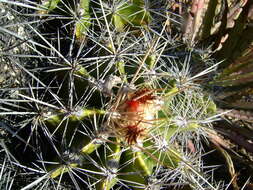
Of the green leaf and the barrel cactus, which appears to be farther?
the green leaf

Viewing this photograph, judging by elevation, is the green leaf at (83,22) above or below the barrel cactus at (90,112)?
above

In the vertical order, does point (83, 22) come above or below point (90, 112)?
above

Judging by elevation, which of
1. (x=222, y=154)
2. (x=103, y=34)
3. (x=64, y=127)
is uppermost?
(x=103, y=34)

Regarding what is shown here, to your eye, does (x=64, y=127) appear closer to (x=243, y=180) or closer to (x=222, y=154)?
(x=222, y=154)

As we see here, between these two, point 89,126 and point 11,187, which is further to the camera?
point 11,187

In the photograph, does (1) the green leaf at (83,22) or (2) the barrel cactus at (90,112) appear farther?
(1) the green leaf at (83,22)

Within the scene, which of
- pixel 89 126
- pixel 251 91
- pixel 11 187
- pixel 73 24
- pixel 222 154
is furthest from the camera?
pixel 251 91

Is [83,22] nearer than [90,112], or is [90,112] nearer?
[90,112]

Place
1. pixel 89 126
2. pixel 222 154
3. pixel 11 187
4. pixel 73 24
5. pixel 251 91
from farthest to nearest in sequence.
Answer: pixel 251 91, pixel 222 154, pixel 73 24, pixel 11 187, pixel 89 126

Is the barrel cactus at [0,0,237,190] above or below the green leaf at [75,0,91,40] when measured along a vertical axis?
below

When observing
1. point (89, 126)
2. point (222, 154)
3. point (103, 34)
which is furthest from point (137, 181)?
point (222, 154)

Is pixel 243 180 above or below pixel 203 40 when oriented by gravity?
below
